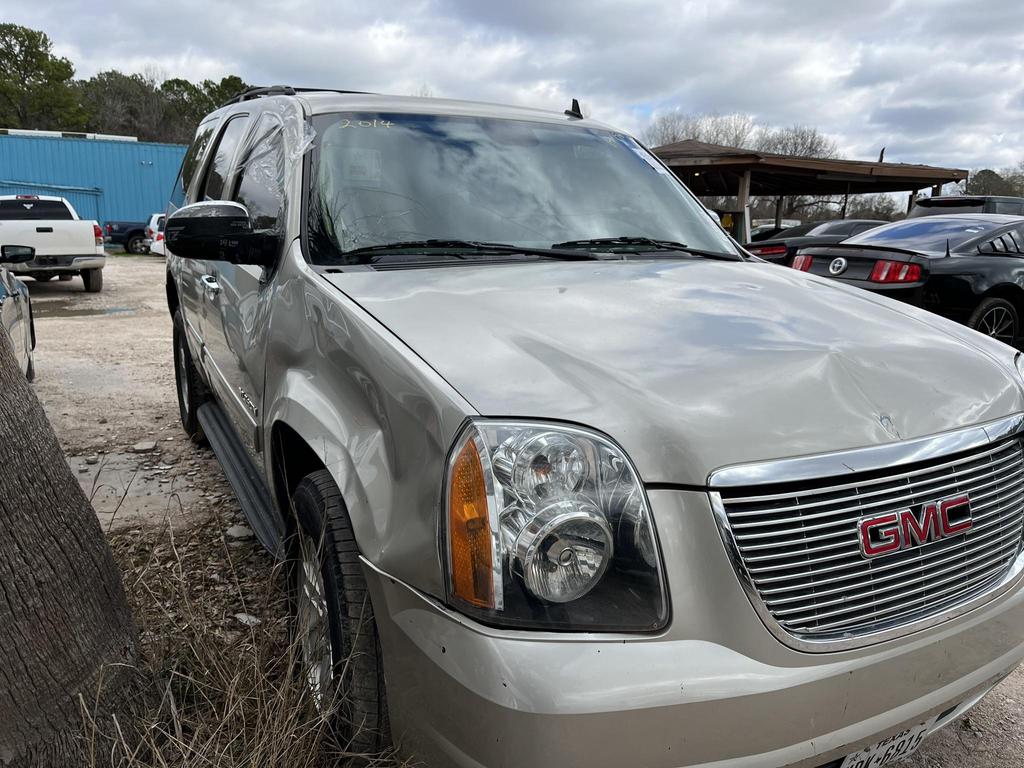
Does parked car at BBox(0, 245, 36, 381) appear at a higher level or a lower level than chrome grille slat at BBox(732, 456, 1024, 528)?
lower

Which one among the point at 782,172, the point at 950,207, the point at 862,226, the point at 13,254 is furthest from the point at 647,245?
the point at 782,172

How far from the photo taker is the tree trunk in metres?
1.76

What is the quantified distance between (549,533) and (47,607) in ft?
3.97

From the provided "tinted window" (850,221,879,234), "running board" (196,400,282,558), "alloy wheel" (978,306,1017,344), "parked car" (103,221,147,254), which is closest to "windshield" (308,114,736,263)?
"running board" (196,400,282,558)

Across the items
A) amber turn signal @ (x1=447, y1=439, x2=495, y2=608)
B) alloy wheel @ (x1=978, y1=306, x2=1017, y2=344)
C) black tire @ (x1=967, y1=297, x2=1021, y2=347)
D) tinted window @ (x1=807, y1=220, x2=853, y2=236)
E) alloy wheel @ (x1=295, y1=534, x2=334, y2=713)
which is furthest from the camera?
tinted window @ (x1=807, y1=220, x2=853, y2=236)

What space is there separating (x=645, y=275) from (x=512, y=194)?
622 millimetres

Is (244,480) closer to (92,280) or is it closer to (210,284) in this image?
(210,284)

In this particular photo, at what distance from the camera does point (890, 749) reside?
1695 mm

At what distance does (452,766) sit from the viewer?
1509mm

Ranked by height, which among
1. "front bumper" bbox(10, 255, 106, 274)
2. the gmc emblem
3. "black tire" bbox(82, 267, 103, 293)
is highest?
the gmc emblem

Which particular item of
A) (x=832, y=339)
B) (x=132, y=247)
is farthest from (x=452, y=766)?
(x=132, y=247)

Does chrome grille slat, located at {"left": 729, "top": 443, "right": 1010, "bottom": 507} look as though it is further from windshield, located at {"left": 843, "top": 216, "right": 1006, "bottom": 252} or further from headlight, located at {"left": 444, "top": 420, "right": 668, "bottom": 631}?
windshield, located at {"left": 843, "top": 216, "right": 1006, "bottom": 252}

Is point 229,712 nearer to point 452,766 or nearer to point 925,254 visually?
point 452,766

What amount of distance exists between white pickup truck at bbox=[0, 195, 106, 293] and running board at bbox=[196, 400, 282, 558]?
11.3 metres
